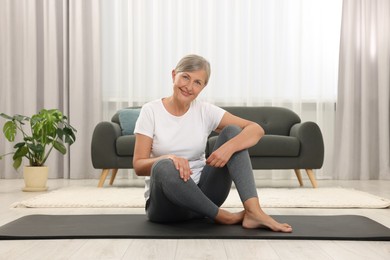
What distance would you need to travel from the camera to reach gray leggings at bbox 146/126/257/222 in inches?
107

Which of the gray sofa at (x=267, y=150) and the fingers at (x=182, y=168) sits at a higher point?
the fingers at (x=182, y=168)

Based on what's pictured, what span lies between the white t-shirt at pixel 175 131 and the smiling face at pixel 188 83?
127 millimetres

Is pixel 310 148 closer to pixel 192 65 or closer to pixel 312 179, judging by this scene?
pixel 312 179

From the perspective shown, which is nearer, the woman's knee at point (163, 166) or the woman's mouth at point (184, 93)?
the woman's knee at point (163, 166)

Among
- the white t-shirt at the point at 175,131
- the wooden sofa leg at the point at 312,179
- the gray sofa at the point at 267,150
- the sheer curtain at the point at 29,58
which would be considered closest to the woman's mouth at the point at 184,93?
the white t-shirt at the point at 175,131

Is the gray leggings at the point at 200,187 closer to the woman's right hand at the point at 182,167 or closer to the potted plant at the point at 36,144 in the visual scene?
the woman's right hand at the point at 182,167

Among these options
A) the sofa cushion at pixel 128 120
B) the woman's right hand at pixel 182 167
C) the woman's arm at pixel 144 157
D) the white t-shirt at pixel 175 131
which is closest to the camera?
the woman's right hand at pixel 182 167

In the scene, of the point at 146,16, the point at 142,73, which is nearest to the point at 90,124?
the point at 142,73

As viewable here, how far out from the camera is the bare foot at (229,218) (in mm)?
2950

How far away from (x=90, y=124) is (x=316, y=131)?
233 cm

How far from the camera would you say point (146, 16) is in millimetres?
6930

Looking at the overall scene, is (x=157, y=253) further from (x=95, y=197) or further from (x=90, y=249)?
(x=95, y=197)

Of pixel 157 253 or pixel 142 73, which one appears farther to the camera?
pixel 142 73

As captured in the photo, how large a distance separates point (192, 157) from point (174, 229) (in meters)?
0.31
